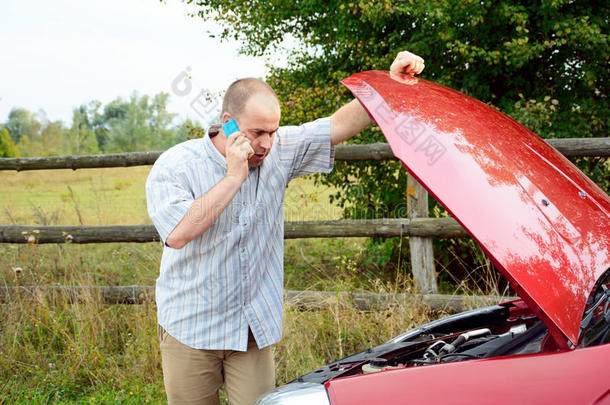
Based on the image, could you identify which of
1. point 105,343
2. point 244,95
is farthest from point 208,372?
point 105,343

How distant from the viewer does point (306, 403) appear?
146cm

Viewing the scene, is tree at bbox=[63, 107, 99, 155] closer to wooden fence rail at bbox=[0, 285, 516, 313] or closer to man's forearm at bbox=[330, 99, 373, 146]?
wooden fence rail at bbox=[0, 285, 516, 313]

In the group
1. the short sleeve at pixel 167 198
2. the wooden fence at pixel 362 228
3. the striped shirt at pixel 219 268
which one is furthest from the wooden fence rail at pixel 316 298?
the short sleeve at pixel 167 198

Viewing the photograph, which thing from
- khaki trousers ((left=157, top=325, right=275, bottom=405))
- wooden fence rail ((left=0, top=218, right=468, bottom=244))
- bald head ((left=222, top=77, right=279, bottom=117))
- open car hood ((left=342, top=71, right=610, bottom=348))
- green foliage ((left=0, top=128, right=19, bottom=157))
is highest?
green foliage ((left=0, top=128, right=19, bottom=157))

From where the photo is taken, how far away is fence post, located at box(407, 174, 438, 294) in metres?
4.75

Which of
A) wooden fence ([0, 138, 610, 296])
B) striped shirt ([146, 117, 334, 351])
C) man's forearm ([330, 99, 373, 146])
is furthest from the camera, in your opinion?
wooden fence ([0, 138, 610, 296])

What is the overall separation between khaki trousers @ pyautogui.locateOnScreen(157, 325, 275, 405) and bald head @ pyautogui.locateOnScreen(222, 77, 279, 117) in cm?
91

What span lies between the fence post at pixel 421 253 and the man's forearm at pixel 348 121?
252 cm

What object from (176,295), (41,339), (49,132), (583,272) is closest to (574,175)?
(583,272)

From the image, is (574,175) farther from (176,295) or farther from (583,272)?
(176,295)

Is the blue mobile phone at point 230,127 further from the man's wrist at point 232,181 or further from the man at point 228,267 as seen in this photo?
the man's wrist at point 232,181

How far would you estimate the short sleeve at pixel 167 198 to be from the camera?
1922mm

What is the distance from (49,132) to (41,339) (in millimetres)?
51671

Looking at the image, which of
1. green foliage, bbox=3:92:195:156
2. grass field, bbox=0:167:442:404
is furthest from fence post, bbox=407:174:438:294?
green foliage, bbox=3:92:195:156
